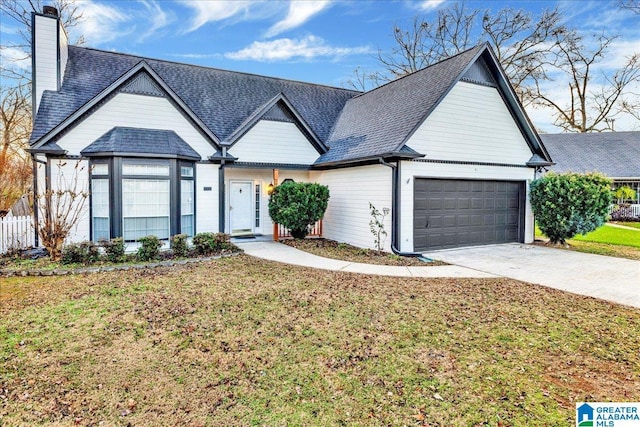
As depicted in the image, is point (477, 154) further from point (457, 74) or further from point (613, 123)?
point (613, 123)

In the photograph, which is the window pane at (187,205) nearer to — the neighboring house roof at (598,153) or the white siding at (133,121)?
the white siding at (133,121)

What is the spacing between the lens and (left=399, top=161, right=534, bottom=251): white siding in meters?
11.1

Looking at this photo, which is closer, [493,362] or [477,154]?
[493,362]

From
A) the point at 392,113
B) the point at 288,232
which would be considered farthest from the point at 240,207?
the point at 392,113

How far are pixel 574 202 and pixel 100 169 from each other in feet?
49.5

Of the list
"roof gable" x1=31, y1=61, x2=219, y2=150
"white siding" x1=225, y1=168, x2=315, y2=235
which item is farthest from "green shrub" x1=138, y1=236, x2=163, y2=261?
"white siding" x1=225, y1=168, x2=315, y2=235

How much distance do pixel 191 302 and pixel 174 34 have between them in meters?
17.4

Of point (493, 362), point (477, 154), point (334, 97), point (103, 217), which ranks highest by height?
point (334, 97)

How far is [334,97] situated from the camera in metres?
18.3

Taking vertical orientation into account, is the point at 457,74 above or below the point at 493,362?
above

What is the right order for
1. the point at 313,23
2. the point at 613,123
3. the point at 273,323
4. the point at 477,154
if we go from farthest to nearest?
1. the point at 613,123
2. the point at 313,23
3. the point at 477,154
4. the point at 273,323

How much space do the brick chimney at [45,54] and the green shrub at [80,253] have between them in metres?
5.70

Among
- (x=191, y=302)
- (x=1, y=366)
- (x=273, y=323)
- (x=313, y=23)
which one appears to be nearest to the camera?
(x=1, y=366)

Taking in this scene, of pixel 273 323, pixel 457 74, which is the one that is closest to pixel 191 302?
pixel 273 323
